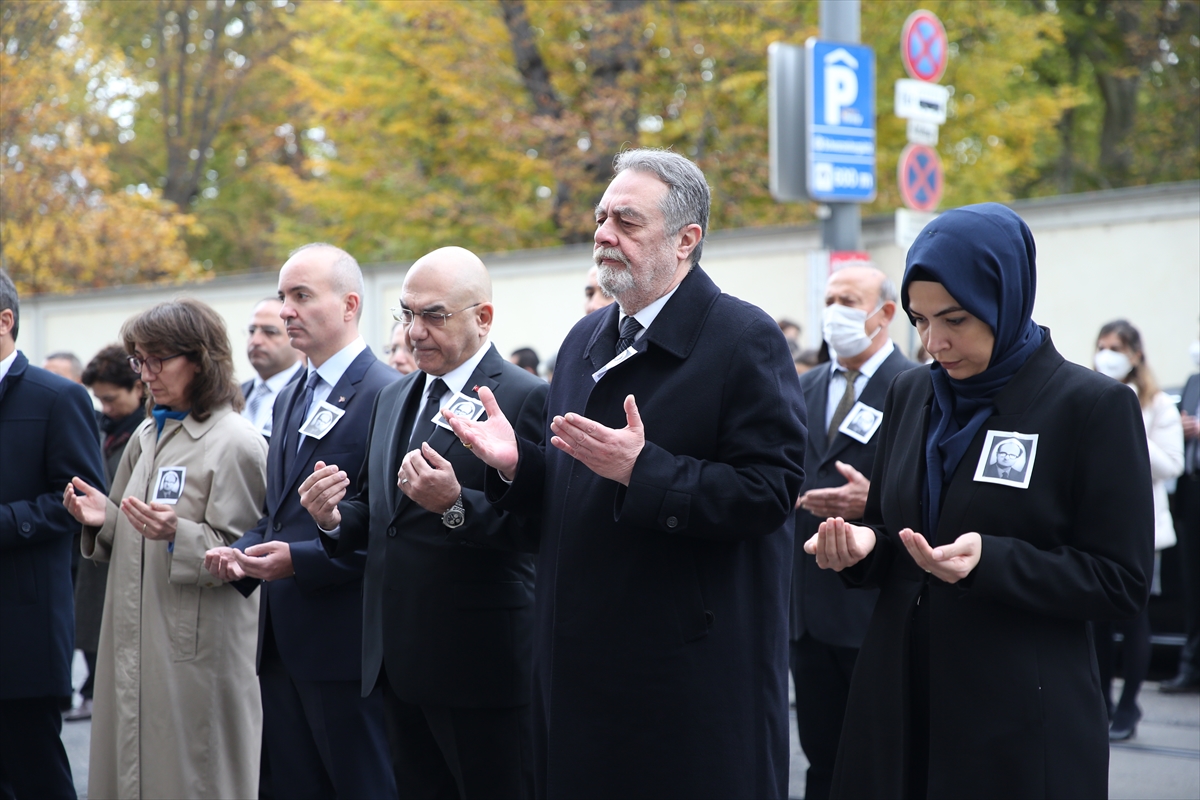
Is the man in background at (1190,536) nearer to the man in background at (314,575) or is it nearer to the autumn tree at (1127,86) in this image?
the man in background at (314,575)

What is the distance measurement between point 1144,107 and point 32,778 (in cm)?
2355

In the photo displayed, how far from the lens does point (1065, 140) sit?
22.8 m

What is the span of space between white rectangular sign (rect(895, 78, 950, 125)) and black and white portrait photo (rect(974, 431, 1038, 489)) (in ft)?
22.1

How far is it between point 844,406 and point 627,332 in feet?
6.33

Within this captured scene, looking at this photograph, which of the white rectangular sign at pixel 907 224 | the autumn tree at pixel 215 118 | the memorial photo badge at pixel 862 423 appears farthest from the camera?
the autumn tree at pixel 215 118

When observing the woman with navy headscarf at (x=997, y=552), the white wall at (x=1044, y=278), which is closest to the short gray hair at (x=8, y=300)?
the woman with navy headscarf at (x=997, y=552)

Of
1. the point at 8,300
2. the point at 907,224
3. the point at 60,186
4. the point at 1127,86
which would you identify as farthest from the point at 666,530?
the point at 1127,86

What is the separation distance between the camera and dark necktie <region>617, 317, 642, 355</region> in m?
3.30

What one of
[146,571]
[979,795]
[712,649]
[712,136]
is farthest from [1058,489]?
[712,136]

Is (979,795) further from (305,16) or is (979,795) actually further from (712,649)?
(305,16)

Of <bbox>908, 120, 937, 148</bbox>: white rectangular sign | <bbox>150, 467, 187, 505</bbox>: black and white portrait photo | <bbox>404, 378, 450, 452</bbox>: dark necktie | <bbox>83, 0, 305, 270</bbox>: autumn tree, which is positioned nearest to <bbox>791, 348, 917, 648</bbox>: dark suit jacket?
<bbox>404, 378, 450, 452</bbox>: dark necktie

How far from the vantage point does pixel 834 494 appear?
4227 mm

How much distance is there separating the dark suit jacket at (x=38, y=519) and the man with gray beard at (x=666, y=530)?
86.4 inches

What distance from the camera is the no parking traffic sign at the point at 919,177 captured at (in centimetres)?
942
